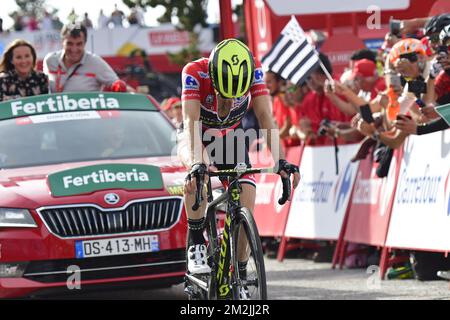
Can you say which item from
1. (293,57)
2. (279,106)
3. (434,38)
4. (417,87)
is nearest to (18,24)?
(279,106)

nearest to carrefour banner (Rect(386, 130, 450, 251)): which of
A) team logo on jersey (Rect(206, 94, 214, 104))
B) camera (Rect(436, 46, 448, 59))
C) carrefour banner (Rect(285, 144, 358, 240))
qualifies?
camera (Rect(436, 46, 448, 59))

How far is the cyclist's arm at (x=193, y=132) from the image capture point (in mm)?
7387

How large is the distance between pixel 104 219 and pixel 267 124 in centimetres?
194

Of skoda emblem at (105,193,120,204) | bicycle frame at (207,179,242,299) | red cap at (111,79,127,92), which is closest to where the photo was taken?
bicycle frame at (207,179,242,299)

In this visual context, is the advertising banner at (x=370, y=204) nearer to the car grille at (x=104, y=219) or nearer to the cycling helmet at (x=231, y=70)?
the car grille at (x=104, y=219)

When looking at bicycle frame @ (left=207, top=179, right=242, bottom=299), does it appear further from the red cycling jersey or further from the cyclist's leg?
the red cycling jersey

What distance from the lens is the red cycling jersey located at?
7.70 meters

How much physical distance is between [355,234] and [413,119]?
2.26m

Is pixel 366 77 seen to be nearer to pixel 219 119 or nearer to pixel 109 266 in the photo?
pixel 109 266

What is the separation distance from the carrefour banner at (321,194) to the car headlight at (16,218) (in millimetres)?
4705

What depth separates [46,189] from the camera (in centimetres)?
923

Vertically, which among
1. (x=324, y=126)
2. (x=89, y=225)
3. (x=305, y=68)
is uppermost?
(x=305, y=68)

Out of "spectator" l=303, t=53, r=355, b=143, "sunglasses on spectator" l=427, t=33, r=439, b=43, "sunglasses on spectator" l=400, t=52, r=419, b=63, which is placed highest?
"sunglasses on spectator" l=427, t=33, r=439, b=43

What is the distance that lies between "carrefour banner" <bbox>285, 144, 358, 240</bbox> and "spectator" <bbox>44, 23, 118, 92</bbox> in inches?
103
